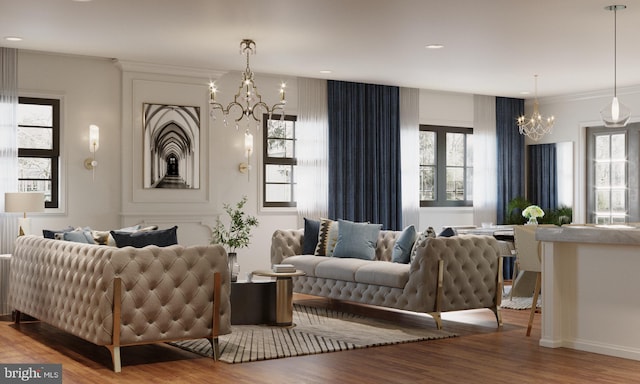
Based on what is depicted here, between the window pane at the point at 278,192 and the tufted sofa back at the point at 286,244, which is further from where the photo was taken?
the window pane at the point at 278,192

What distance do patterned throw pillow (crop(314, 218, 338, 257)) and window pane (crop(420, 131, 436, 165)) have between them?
324 centimetres

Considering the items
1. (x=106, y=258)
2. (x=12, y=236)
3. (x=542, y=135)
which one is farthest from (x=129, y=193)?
(x=542, y=135)

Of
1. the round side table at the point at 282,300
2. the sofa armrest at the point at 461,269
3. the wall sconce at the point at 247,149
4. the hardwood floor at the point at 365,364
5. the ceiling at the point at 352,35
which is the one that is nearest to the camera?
the hardwood floor at the point at 365,364

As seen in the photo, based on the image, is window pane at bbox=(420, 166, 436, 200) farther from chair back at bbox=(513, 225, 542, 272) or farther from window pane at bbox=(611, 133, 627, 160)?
chair back at bbox=(513, 225, 542, 272)

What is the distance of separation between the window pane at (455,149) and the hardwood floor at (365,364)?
5416 mm

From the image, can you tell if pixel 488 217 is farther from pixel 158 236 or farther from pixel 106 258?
pixel 106 258

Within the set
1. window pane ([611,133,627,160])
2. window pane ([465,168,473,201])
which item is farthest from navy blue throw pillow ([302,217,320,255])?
window pane ([611,133,627,160])

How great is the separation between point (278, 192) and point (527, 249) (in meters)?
3.49

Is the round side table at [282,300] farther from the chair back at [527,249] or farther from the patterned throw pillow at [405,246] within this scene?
the chair back at [527,249]

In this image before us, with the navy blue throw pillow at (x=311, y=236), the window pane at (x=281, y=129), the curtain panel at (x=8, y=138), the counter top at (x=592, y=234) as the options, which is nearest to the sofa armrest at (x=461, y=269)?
the counter top at (x=592, y=234)

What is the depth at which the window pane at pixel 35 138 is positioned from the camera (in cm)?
867

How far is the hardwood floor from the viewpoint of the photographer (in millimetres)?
5188

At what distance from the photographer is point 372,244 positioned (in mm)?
8609

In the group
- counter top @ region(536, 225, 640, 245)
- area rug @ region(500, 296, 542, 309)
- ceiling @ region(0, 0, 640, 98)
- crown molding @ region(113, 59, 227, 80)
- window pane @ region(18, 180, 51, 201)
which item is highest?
ceiling @ region(0, 0, 640, 98)
